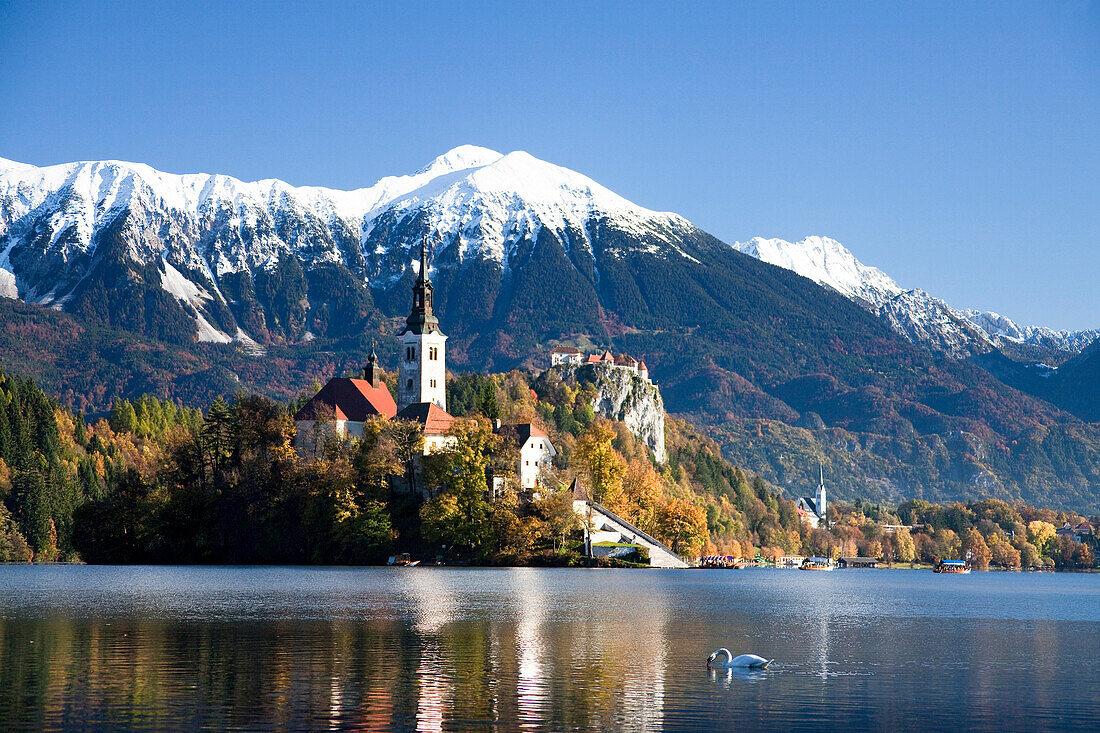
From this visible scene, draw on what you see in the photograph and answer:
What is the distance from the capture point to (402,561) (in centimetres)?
12456

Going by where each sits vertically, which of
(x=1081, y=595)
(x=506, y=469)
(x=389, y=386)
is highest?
(x=389, y=386)

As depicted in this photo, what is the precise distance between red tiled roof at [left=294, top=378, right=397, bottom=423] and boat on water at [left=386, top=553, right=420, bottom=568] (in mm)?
22934

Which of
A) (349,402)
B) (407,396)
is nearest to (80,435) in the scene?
(407,396)

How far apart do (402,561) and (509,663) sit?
84645 mm

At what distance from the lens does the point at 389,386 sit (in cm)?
17788

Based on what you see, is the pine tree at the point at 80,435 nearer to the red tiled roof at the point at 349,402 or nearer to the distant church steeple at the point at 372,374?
the distant church steeple at the point at 372,374

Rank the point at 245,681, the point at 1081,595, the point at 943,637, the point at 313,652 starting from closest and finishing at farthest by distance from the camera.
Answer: the point at 245,681, the point at 313,652, the point at 943,637, the point at 1081,595

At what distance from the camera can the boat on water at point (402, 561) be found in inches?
4875

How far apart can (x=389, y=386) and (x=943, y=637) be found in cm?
12729

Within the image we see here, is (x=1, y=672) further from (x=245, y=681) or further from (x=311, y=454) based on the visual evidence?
(x=311, y=454)

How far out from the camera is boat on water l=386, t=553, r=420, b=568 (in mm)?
123812

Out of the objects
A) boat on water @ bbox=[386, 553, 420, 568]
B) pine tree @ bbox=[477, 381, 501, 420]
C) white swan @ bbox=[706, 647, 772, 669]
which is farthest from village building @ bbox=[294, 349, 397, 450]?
white swan @ bbox=[706, 647, 772, 669]

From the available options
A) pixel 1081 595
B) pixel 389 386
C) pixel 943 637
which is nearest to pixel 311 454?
pixel 389 386

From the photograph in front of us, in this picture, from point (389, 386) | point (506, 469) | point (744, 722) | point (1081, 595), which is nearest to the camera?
point (744, 722)
